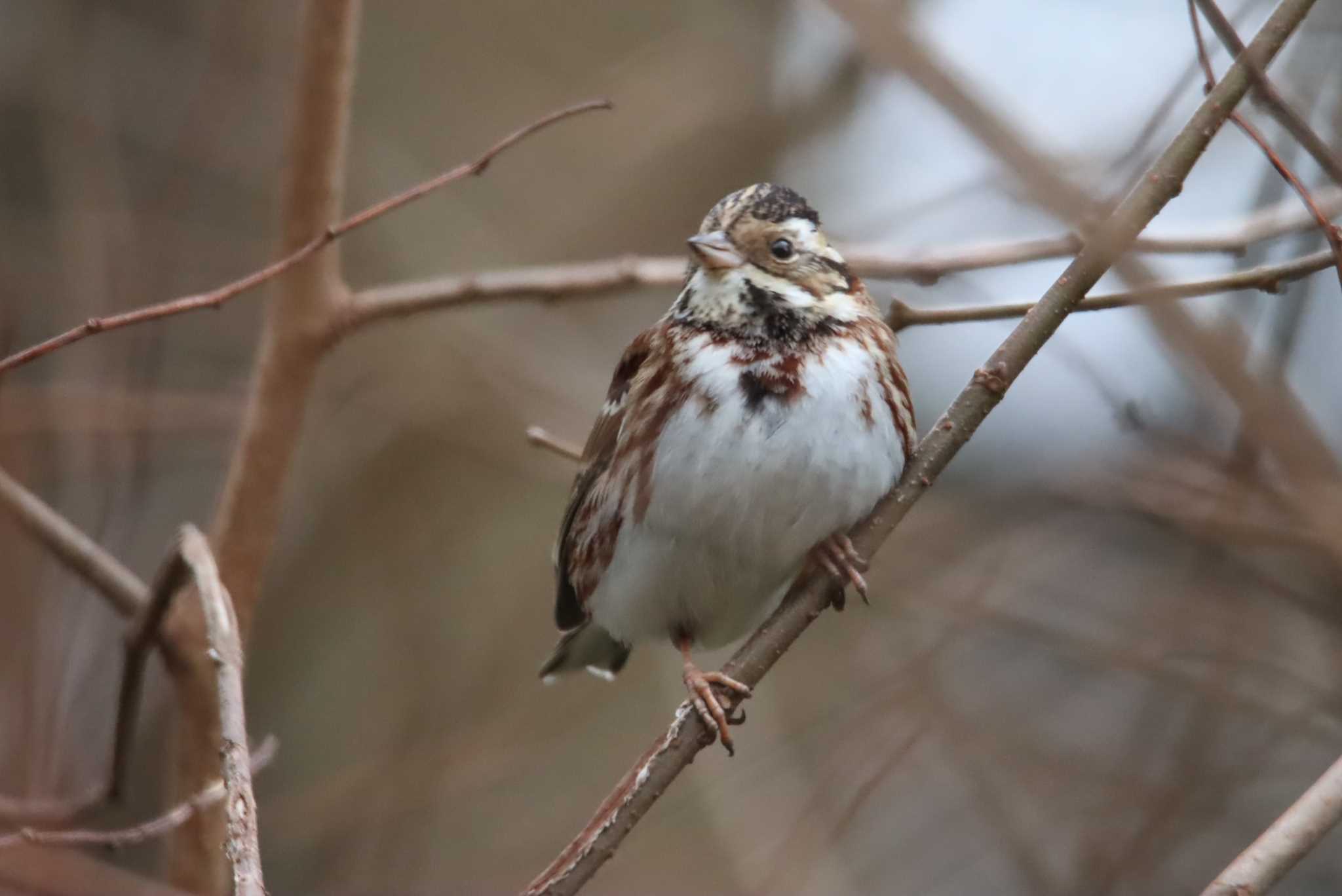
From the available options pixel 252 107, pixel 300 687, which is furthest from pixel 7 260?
pixel 300 687

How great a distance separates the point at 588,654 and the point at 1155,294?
7.21 feet

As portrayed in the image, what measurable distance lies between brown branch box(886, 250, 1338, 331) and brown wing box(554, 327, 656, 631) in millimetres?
644

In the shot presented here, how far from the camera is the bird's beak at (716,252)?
321cm

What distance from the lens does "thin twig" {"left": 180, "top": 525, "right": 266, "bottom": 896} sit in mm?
2029

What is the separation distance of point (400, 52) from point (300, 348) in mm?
4718

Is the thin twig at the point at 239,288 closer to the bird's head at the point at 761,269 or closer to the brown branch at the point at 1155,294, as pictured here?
the bird's head at the point at 761,269

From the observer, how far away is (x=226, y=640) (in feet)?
8.29

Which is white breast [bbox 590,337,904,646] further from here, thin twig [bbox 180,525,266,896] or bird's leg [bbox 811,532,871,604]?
thin twig [bbox 180,525,266,896]

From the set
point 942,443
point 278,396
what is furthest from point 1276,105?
point 278,396

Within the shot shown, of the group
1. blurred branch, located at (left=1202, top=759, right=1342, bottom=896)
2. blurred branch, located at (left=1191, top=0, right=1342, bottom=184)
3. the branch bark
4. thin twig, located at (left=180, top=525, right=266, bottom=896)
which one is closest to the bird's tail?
the branch bark

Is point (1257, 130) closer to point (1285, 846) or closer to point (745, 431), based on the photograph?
point (1285, 846)

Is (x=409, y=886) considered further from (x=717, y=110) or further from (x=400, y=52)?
(x=400, y=52)

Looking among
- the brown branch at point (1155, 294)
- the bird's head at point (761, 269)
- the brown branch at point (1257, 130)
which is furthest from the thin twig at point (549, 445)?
the brown branch at point (1257, 130)

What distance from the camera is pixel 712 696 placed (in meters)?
2.96
